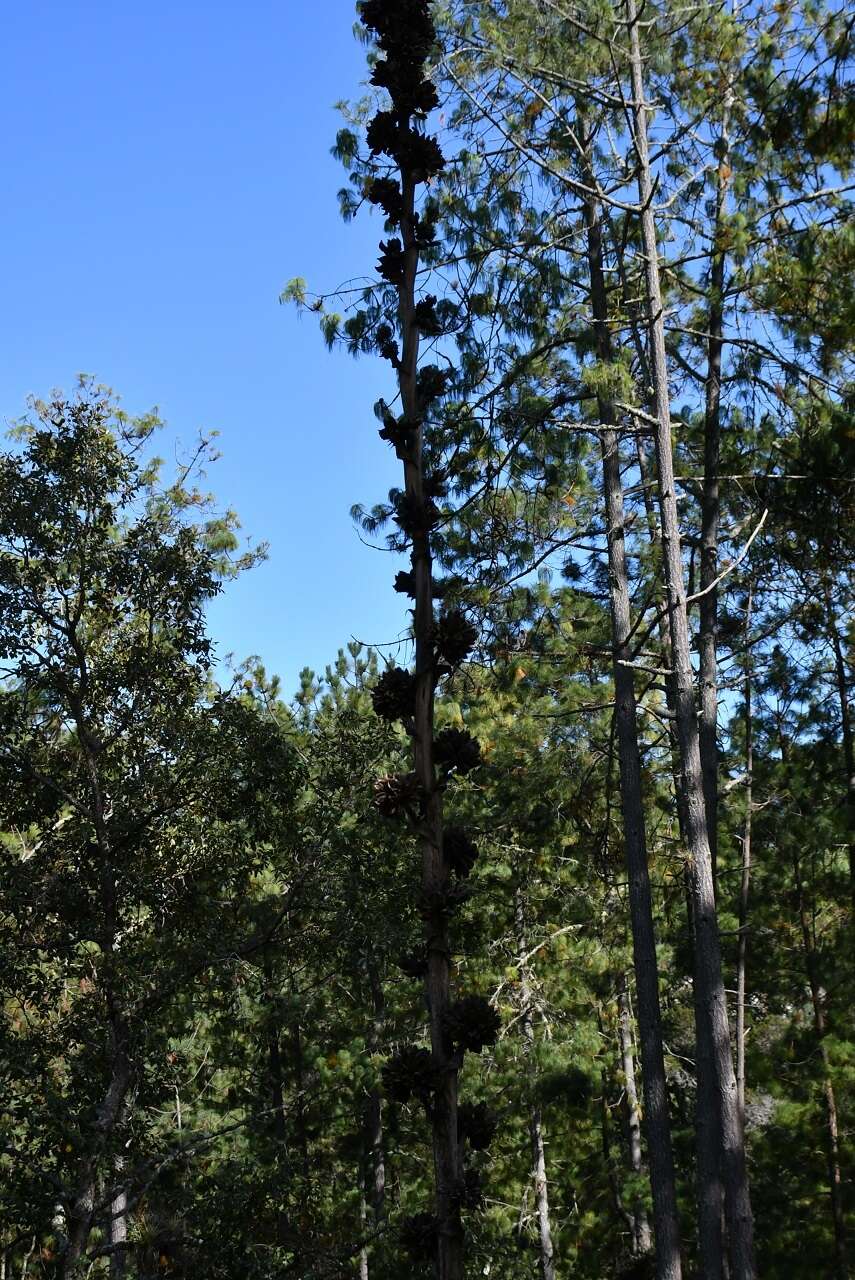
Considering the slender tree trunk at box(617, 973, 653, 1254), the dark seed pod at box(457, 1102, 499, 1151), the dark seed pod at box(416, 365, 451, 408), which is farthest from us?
the slender tree trunk at box(617, 973, 653, 1254)

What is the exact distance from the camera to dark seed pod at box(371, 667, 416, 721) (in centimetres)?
409

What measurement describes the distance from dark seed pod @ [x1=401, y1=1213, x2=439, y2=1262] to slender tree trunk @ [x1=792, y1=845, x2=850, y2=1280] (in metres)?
10.6

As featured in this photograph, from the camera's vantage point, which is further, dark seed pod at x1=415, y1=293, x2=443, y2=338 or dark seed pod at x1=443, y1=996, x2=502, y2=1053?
dark seed pod at x1=415, y1=293, x2=443, y2=338

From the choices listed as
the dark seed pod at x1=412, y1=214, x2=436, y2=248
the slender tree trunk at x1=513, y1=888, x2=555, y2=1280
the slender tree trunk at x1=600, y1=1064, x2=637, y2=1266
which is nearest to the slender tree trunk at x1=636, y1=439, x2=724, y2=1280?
the slender tree trunk at x1=513, y1=888, x2=555, y2=1280

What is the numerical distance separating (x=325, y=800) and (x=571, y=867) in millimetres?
4981

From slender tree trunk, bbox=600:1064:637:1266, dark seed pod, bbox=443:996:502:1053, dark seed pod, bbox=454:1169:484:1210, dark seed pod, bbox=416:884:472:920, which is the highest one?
dark seed pod, bbox=416:884:472:920

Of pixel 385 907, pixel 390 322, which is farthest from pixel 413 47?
pixel 385 907

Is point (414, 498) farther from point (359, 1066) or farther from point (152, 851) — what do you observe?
point (359, 1066)

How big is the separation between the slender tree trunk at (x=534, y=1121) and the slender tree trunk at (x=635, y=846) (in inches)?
75.8

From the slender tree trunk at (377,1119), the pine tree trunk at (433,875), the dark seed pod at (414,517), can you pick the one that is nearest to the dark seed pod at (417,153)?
the pine tree trunk at (433,875)

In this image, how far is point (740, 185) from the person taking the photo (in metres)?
9.05

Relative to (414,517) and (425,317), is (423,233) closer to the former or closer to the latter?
(425,317)

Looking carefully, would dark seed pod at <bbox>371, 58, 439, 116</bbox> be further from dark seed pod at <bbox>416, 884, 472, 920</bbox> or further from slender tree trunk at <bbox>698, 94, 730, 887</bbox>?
slender tree trunk at <bbox>698, 94, 730, 887</bbox>

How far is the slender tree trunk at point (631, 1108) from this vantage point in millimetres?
15844
